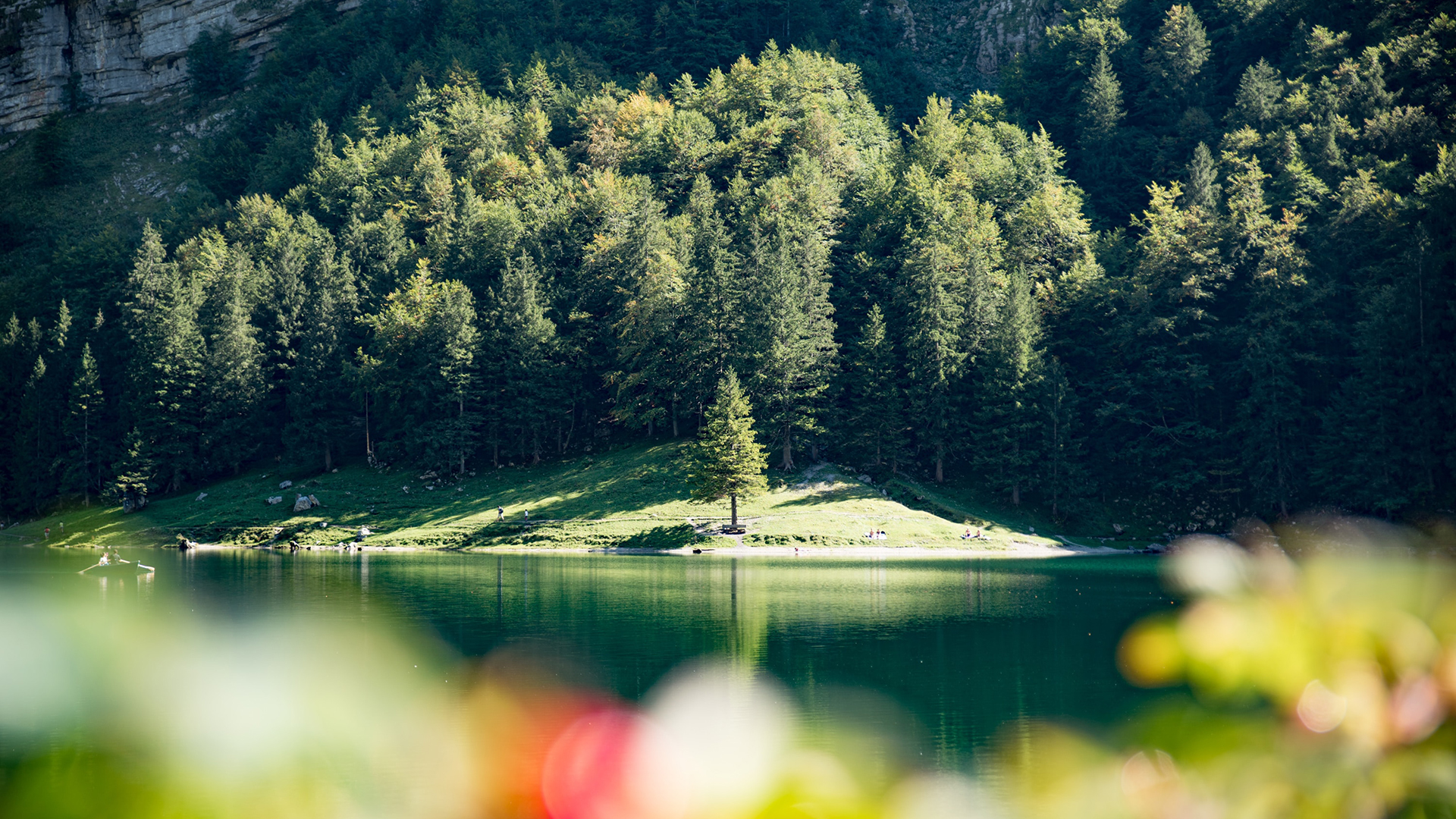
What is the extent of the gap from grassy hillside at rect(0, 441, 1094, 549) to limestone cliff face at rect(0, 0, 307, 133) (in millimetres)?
64638

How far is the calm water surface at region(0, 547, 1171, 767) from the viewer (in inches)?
832

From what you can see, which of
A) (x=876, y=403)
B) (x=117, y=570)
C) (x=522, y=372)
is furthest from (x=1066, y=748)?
(x=522, y=372)

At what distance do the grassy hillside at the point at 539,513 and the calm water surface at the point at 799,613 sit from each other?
15.9ft

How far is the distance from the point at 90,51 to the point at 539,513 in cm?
9237

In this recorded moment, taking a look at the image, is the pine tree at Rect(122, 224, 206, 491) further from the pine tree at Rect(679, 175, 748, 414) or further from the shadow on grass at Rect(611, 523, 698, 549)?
the shadow on grass at Rect(611, 523, 698, 549)

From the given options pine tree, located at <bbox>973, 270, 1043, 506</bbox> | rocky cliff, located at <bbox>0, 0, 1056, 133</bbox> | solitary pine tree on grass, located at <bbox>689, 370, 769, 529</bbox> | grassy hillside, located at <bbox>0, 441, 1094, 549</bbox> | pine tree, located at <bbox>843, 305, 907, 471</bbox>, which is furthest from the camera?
rocky cliff, located at <bbox>0, 0, 1056, 133</bbox>

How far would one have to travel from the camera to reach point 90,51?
11825cm

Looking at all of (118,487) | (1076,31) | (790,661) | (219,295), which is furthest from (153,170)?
(790,661)

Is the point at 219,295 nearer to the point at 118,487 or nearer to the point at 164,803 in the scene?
the point at 118,487

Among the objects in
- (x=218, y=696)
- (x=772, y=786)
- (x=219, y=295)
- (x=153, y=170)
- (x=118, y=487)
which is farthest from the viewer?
(x=153, y=170)

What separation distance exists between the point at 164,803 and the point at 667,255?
247 ft

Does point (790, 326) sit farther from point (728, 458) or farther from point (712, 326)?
point (728, 458)

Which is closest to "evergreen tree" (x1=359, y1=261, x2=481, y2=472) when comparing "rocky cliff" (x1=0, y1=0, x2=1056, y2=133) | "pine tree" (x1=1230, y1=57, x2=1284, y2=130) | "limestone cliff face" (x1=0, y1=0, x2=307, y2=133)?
"pine tree" (x1=1230, y1=57, x2=1284, y2=130)

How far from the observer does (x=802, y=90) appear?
89.5 m
